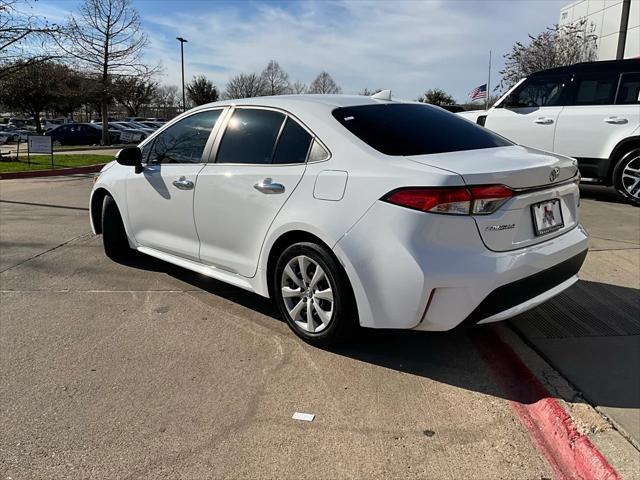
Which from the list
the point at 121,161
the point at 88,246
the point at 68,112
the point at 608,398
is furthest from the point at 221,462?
the point at 68,112

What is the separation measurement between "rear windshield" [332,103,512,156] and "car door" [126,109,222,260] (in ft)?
4.36

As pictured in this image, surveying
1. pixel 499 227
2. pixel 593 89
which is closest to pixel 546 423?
pixel 499 227

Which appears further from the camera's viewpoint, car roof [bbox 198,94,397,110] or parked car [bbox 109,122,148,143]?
parked car [bbox 109,122,148,143]

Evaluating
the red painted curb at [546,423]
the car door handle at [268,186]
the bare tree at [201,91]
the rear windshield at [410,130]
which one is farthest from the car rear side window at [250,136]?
the bare tree at [201,91]

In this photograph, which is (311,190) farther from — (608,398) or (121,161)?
(121,161)

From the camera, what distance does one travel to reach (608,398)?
2885mm

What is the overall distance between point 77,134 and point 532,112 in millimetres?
30490

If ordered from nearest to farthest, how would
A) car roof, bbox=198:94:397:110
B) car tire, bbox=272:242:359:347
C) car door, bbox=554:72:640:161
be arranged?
1. car tire, bbox=272:242:359:347
2. car roof, bbox=198:94:397:110
3. car door, bbox=554:72:640:161

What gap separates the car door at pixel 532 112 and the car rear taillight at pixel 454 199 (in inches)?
245

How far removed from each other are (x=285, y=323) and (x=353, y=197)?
4.41ft

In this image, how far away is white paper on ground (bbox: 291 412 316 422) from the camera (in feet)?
9.25

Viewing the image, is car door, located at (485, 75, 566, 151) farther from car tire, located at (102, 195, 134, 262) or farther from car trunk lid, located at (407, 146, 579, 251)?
car tire, located at (102, 195, 134, 262)

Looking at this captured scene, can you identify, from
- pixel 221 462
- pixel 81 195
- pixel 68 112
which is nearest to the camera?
pixel 221 462

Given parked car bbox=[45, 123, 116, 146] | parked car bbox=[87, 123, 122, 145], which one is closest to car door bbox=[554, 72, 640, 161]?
parked car bbox=[87, 123, 122, 145]
